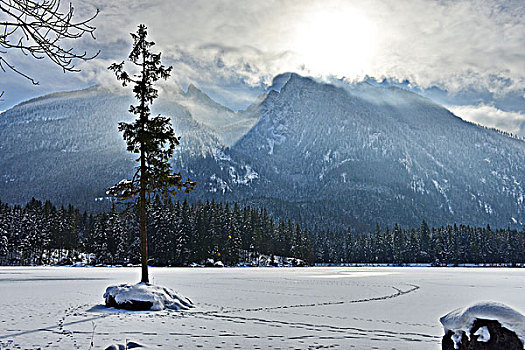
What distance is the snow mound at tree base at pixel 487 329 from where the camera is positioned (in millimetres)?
8188

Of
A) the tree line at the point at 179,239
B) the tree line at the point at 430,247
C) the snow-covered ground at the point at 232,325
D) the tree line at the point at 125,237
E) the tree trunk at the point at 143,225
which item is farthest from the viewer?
the tree line at the point at 430,247

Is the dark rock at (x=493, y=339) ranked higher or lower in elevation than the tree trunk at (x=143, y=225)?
lower

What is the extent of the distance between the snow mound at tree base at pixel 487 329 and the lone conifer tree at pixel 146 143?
61.1 ft

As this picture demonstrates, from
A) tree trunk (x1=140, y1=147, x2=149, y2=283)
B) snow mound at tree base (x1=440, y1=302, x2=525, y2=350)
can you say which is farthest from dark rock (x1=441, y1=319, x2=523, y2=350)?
tree trunk (x1=140, y1=147, x2=149, y2=283)

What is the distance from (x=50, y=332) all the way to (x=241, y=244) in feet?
339

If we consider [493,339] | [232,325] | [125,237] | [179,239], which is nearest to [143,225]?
[232,325]

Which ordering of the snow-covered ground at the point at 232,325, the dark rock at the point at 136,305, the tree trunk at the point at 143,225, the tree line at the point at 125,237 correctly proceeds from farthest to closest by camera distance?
the tree line at the point at 125,237
the tree trunk at the point at 143,225
the dark rock at the point at 136,305
the snow-covered ground at the point at 232,325

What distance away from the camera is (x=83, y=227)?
130625mm

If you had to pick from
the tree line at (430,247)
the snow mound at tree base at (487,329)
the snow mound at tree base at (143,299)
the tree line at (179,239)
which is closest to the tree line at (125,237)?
the tree line at (179,239)

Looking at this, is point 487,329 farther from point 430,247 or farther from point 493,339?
point 430,247

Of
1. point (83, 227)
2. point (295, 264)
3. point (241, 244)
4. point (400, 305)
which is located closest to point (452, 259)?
point (295, 264)

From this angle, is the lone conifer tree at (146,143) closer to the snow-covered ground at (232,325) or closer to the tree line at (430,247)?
the snow-covered ground at (232,325)

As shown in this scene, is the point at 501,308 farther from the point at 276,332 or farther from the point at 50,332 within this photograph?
the point at 50,332

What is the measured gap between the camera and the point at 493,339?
326 inches
